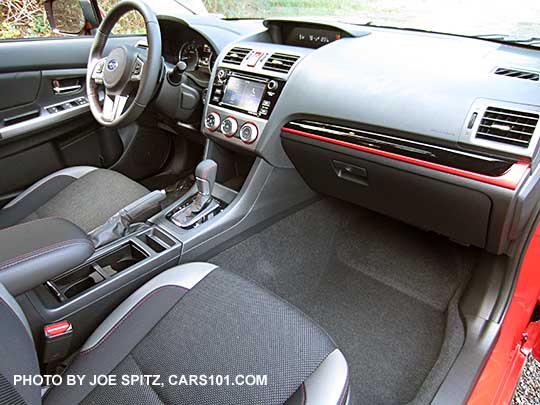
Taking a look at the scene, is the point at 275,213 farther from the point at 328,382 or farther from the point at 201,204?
the point at 328,382

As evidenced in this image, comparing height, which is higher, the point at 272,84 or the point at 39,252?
the point at 272,84

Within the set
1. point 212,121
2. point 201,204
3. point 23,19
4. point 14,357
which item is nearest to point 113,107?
point 212,121

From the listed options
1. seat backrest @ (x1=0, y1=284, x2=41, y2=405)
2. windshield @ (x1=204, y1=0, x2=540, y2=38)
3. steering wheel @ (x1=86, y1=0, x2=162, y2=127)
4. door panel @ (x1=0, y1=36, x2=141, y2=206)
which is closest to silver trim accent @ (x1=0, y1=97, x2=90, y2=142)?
door panel @ (x1=0, y1=36, x2=141, y2=206)

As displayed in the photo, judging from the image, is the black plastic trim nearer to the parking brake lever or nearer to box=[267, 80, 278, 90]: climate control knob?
box=[267, 80, 278, 90]: climate control knob

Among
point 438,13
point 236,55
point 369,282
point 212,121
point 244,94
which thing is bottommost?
point 369,282

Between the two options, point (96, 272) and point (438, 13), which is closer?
point (96, 272)

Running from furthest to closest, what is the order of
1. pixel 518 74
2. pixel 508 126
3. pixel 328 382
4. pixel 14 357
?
pixel 518 74 → pixel 508 126 → pixel 328 382 → pixel 14 357

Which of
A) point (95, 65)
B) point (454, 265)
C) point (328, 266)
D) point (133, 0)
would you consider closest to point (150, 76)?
point (133, 0)

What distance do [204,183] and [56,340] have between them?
25.5 inches

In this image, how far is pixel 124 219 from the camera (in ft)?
4.58

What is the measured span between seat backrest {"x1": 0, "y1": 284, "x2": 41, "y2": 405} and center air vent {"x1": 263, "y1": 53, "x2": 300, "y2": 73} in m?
1.02

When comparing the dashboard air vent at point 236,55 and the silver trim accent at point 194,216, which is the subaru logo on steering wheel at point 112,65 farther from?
the silver trim accent at point 194,216

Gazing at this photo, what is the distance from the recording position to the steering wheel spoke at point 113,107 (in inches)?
59.5

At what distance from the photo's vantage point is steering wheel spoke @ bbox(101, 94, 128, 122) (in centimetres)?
151
